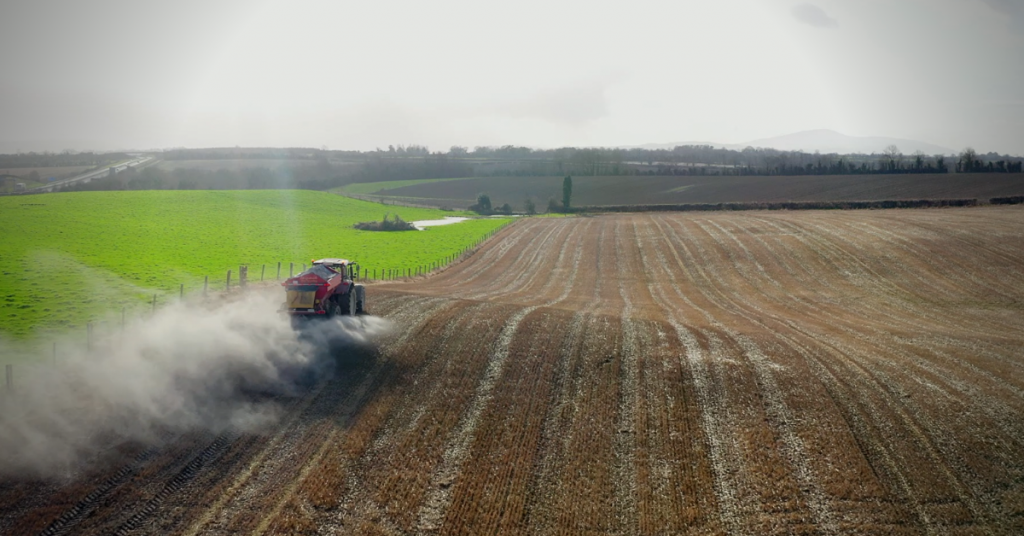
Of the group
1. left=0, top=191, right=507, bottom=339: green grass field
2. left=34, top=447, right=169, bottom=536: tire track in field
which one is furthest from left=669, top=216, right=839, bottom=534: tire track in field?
left=0, top=191, right=507, bottom=339: green grass field

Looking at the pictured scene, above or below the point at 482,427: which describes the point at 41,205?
above

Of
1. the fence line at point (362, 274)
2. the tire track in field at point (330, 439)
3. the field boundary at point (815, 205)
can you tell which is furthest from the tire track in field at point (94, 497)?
the field boundary at point (815, 205)

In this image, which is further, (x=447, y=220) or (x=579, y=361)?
(x=447, y=220)

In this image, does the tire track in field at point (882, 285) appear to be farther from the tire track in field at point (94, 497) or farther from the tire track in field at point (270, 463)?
the tire track in field at point (94, 497)

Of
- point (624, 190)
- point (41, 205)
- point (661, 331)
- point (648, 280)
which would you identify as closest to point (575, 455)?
point (661, 331)

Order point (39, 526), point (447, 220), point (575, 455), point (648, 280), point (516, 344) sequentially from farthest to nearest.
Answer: point (447, 220)
point (648, 280)
point (516, 344)
point (575, 455)
point (39, 526)

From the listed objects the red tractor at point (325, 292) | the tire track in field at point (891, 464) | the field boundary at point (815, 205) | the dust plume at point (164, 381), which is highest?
the field boundary at point (815, 205)

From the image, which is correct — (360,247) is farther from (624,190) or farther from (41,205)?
(624,190)
